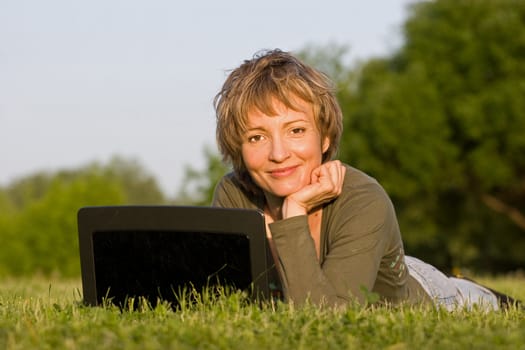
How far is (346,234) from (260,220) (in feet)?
3.07

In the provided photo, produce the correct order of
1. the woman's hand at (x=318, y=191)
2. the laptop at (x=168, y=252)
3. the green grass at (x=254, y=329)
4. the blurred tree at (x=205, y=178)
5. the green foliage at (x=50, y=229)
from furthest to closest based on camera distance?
the green foliage at (x=50, y=229) < the blurred tree at (x=205, y=178) < the woman's hand at (x=318, y=191) < the laptop at (x=168, y=252) < the green grass at (x=254, y=329)

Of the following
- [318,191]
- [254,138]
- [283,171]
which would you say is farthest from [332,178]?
[254,138]

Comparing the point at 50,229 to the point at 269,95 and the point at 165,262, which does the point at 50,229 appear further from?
the point at 165,262

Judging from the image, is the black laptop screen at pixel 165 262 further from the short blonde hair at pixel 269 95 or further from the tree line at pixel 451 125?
the tree line at pixel 451 125

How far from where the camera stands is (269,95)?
195 inches

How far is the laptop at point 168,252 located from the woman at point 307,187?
427 millimetres

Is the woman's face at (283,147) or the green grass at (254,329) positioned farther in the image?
the woman's face at (283,147)

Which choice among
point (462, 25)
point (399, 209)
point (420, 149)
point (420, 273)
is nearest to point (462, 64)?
point (462, 25)

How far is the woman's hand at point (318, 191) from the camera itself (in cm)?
473

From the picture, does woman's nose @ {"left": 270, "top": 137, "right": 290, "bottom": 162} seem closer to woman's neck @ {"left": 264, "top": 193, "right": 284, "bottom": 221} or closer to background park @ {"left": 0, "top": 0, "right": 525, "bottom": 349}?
woman's neck @ {"left": 264, "top": 193, "right": 284, "bottom": 221}

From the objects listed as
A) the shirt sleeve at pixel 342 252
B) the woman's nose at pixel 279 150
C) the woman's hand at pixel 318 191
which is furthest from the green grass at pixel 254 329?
the woman's nose at pixel 279 150

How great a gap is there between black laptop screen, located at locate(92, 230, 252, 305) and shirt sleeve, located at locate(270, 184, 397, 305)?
47cm

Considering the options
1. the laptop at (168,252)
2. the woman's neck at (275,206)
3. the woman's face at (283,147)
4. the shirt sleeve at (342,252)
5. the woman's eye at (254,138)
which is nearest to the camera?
the laptop at (168,252)

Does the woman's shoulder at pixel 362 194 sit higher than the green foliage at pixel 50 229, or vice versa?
the woman's shoulder at pixel 362 194
